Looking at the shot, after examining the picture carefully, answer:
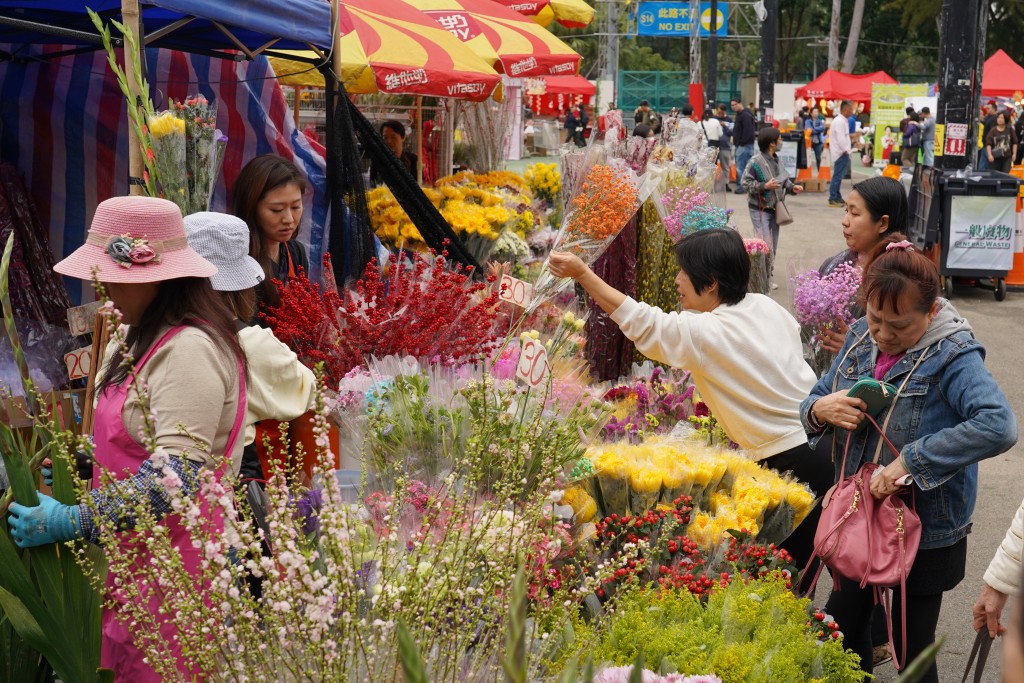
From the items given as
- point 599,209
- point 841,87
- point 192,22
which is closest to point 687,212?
point 599,209

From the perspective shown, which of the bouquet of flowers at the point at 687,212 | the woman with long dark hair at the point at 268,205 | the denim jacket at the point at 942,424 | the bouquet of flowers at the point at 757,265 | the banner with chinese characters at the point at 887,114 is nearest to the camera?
the denim jacket at the point at 942,424

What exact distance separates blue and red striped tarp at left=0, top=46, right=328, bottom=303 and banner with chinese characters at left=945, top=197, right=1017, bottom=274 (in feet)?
24.5

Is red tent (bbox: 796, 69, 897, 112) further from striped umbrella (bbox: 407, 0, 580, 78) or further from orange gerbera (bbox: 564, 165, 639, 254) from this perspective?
orange gerbera (bbox: 564, 165, 639, 254)

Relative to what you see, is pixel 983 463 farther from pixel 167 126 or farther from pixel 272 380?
pixel 167 126

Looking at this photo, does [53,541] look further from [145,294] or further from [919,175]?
[919,175]

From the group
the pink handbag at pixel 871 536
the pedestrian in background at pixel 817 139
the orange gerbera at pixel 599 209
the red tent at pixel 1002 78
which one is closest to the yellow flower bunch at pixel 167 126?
the orange gerbera at pixel 599 209

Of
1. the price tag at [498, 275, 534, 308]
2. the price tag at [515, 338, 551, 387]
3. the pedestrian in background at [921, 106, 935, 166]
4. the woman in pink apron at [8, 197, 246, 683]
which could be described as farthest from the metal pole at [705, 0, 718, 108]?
the woman in pink apron at [8, 197, 246, 683]

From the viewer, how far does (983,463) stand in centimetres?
676

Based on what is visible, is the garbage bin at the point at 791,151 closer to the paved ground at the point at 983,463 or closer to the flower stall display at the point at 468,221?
the paved ground at the point at 983,463

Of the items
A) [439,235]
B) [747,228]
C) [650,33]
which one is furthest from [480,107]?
[650,33]

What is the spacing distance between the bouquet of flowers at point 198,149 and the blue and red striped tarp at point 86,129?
1.98 m

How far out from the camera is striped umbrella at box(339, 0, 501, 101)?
7.18 m

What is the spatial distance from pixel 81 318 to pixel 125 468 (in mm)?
1916

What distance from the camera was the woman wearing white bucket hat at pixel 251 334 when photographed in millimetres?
3201
